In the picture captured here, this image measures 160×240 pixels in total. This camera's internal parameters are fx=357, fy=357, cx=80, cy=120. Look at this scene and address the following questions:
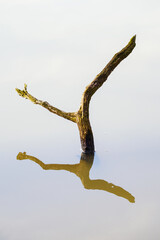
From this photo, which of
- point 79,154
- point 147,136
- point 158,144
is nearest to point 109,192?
point 79,154

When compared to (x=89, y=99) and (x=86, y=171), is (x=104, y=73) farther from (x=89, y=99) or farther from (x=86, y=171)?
(x=86, y=171)

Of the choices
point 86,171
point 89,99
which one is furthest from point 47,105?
point 86,171

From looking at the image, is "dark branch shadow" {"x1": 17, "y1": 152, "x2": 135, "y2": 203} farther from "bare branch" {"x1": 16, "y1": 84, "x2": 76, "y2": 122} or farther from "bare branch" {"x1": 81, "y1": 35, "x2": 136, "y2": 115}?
"bare branch" {"x1": 81, "y1": 35, "x2": 136, "y2": 115}

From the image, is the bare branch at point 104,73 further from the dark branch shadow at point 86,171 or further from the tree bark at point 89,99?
the dark branch shadow at point 86,171

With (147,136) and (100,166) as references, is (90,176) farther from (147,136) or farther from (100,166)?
(147,136)

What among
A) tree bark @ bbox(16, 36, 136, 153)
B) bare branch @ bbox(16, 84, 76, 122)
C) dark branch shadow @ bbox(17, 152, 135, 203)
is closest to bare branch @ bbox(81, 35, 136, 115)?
tree bark @ bbox(16, 36, 136, 153)
